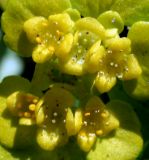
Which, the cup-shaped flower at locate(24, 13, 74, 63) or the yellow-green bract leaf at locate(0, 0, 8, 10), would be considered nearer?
the cup-shaped flower at locate(24, 13, 74, 63)

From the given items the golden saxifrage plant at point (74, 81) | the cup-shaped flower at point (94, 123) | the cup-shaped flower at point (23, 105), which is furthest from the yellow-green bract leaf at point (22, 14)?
the cup-shaped flower at point (94, 123)

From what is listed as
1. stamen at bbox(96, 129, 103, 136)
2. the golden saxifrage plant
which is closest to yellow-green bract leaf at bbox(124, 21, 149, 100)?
the golden saxifrage plant

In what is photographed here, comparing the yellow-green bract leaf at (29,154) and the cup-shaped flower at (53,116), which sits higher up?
the cup-shaped flower at (53,116)

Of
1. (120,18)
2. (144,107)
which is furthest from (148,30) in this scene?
(144,107)

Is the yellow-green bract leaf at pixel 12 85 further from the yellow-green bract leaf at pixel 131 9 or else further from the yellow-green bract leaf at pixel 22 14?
the yellow-green bract leaf at pixel 131 9

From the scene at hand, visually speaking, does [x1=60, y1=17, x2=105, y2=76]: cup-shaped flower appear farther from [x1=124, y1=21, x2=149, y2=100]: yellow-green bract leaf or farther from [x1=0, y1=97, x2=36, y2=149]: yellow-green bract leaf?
[x1=0, y1=97, x2=36, y2=149]: yellow-green bract leaf

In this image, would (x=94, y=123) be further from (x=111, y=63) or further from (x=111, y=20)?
(x=111, y=20)
